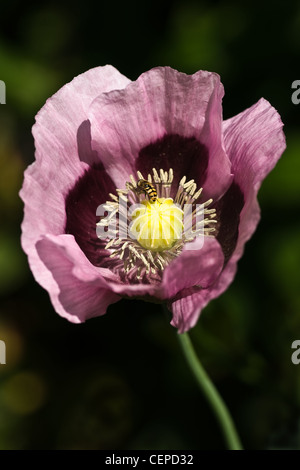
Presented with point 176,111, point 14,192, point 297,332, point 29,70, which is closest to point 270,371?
point 297,332

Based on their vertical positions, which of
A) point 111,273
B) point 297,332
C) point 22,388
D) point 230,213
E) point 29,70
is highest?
point 29,70

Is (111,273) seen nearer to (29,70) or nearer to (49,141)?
(49,141)

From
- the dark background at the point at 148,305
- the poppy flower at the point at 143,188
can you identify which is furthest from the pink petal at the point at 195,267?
the dark background at the point at 148,305

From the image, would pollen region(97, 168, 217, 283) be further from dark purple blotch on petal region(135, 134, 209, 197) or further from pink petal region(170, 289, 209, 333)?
pink petal region(170, 289, 209, 333)

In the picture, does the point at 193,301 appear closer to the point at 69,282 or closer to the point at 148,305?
the point at 69,282

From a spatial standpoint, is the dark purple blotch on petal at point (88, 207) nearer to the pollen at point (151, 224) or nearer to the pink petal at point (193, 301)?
the pollen at point (151, 224)

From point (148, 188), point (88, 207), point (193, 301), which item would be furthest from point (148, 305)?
point (193, 301)
